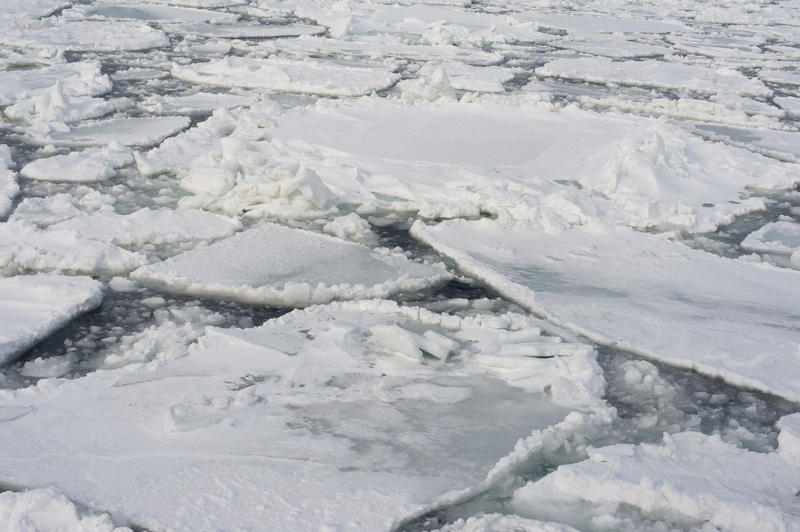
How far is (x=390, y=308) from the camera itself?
3812 millimetres

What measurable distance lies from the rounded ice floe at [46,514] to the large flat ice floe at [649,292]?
7.10 feet

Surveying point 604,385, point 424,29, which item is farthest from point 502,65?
point 604,385

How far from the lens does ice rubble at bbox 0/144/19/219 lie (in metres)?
4.89

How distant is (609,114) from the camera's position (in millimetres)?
7918

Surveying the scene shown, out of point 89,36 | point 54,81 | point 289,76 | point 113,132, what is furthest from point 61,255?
point 89,36

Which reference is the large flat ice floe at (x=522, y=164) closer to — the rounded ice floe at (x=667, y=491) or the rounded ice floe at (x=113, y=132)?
the rounded ice floe at (x=113, y=132)

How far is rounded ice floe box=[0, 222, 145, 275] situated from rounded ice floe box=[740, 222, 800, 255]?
135 inches

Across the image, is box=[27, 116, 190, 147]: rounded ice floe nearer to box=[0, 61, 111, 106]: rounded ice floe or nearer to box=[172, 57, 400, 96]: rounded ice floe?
box=[0, 61, 111, 106]: rounded ice floe

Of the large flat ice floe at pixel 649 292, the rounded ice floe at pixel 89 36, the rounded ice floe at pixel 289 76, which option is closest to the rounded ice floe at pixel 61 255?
the large flat ice floe at pixel 649 292

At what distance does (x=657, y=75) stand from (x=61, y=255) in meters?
8.26

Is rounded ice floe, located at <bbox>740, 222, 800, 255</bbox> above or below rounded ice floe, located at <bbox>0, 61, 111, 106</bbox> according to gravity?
above

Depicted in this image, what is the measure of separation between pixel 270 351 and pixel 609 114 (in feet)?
18.0

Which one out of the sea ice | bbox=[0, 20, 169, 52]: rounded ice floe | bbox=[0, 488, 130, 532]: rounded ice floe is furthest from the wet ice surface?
bbox=[0, 20, 169, 52]: rounded ice floe

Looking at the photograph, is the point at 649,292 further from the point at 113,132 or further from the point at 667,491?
the point at 113,132
